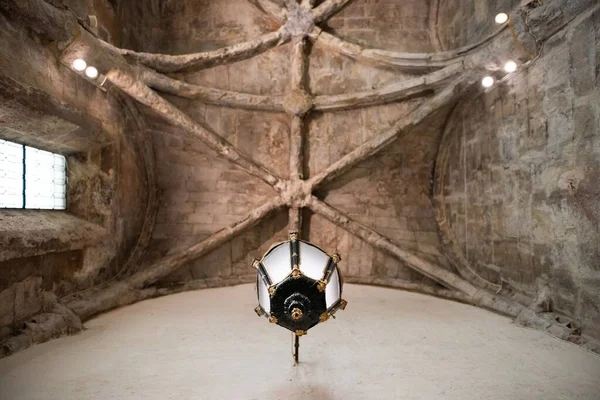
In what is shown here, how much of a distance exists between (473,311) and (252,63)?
5.57 metres

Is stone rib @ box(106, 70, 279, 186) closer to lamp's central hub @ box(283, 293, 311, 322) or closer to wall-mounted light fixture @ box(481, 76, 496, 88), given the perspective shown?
wall-mounted light fixture @ box(481, 76, 496, 88)

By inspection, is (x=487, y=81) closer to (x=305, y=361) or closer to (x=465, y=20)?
(x=465, y=20)

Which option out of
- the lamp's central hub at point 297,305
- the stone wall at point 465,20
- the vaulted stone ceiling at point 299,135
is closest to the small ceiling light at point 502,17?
the stone wall at point 465,20

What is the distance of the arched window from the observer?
3.91 metres

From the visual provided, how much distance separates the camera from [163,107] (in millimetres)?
5379

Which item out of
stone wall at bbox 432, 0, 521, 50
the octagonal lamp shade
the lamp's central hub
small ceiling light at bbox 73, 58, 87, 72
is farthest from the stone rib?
the lamp's central hub

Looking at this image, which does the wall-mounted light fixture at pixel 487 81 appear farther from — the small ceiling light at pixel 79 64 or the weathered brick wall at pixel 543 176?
the small ceiling light at pixel 79 64

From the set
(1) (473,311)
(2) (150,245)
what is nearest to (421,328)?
(1) (473,311)

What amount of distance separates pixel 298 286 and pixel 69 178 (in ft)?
13.7

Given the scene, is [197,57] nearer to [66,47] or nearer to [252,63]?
[252,63]

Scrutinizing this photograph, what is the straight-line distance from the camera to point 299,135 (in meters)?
6.32

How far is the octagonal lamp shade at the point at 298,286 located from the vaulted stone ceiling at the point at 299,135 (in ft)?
12.2

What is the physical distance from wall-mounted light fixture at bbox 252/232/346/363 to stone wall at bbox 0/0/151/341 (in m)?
2.82

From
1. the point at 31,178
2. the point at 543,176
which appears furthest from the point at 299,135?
the point at 31,178
